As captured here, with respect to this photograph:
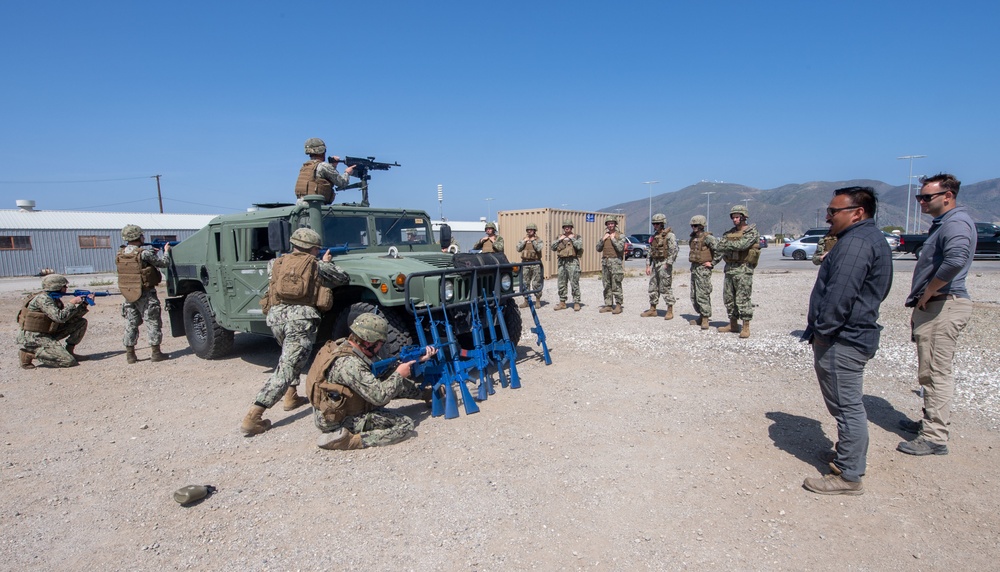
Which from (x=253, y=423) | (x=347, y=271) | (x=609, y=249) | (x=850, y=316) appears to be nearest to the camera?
(x=850, y=316)

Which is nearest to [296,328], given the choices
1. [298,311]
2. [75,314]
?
[298,311]

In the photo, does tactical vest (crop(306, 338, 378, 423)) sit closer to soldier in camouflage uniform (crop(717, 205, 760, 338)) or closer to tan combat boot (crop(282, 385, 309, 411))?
tan combat boot (crop(282, 385, 309, 411))

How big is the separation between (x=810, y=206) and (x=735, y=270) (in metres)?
174

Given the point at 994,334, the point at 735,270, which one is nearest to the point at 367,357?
the point at 735,270

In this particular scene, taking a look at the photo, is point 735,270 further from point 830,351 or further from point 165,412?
point 165,412

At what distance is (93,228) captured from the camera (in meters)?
26.5

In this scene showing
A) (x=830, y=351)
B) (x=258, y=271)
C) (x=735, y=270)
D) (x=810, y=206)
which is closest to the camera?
(x=830, y=351)

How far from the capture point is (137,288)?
6.77 m

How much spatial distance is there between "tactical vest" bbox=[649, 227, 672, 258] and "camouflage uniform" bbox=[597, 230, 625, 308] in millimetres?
631

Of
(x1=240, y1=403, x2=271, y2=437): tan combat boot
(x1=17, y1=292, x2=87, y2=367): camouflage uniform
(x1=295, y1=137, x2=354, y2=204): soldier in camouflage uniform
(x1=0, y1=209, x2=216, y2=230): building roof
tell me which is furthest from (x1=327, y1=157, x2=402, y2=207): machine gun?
(x1=0, y1=209, x2=216, y2=230): building roof

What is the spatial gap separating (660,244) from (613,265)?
38.6 inches

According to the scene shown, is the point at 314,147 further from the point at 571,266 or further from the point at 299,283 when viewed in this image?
the point at 571,266

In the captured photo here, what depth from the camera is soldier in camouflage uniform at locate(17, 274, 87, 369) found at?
6715mm

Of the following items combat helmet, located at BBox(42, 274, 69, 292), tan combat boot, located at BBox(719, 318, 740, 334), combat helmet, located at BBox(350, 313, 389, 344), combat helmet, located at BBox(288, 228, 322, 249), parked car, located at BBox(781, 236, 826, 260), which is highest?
combat helmet, located at BBox(288, 228, 322, 249)
